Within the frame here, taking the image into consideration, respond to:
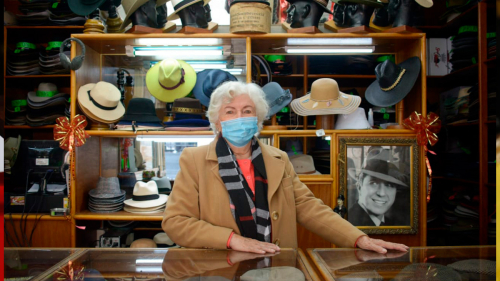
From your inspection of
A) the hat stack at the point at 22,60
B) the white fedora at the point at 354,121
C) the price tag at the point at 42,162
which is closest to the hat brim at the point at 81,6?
the price tag at the point at 42,162

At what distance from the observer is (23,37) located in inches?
177

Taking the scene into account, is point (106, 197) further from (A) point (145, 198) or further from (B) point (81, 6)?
(B) point (81, 6)

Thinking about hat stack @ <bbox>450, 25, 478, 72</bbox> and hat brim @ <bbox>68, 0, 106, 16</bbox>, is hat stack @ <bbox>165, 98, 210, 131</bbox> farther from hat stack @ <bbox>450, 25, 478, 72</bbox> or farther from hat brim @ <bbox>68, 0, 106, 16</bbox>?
hat stack @ <bbox>450, 25, 478, 72</bbox>

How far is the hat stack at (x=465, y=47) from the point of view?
366 cm

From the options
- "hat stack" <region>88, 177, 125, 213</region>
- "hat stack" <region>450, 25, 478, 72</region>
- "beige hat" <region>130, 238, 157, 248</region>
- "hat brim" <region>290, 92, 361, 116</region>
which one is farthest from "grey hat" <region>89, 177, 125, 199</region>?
"hat stack" <region>450, 25, 478, 72</region>

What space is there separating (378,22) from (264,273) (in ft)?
8.24

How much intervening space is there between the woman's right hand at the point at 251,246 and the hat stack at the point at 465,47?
3470 mm

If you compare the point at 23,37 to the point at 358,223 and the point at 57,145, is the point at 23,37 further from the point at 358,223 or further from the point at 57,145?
the point at 358,223

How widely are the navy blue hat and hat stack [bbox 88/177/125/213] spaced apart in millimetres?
1042

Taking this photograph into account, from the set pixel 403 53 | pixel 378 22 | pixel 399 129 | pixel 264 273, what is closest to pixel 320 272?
pixel 264 273

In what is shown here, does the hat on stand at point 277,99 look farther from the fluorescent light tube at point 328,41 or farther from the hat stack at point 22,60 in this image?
the hat stack at point 22,60

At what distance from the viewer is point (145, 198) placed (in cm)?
289

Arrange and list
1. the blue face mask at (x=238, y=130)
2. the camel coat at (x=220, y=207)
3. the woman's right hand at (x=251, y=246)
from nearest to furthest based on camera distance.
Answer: the woman's right hand at (x=251, y=246) < the camel coat at (x=220, y=207) < the blue face mask at (x=238, y=130)

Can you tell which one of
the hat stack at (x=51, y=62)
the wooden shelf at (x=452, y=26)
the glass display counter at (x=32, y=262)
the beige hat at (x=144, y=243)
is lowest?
the beige hat at (x=144, y=243)
